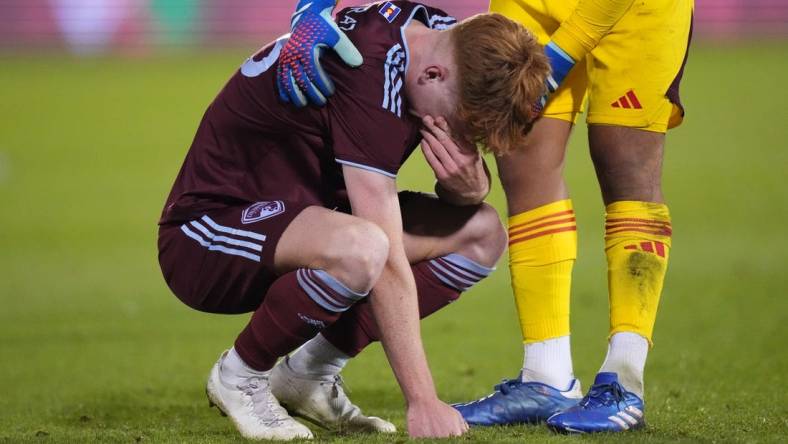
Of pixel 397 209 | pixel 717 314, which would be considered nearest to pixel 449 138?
pixel 397 209

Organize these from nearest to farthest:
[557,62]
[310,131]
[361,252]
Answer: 1. [361,252]
2. [310,131]
3. [557,62]

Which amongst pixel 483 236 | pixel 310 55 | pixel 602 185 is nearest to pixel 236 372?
pixel 483 236

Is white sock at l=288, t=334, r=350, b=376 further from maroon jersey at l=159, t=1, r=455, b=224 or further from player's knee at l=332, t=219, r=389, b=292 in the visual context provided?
player's knee at l=332, t=219, r=389, b=292

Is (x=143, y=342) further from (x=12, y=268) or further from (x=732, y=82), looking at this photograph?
(x=732, y=82)

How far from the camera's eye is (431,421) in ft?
10.9

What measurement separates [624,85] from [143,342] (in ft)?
11.8

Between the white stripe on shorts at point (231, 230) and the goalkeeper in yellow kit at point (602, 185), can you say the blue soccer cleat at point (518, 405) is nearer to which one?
the goalkeeper in yellow kit at point (602, 185)

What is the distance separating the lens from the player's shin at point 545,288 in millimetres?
3871

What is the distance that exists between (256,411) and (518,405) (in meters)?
0.81

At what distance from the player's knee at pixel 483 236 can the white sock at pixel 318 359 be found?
53cm

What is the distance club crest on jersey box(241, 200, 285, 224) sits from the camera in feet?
11.6

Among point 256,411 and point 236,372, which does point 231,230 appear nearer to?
point 236,372

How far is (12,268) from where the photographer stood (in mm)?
9211

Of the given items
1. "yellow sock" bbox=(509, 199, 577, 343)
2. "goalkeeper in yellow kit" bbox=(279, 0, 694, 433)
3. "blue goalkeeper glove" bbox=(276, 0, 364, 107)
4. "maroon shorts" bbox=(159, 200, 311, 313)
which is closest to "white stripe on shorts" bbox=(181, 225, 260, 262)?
"maroon shorts" bbox=(159, 200, 311, 313)
